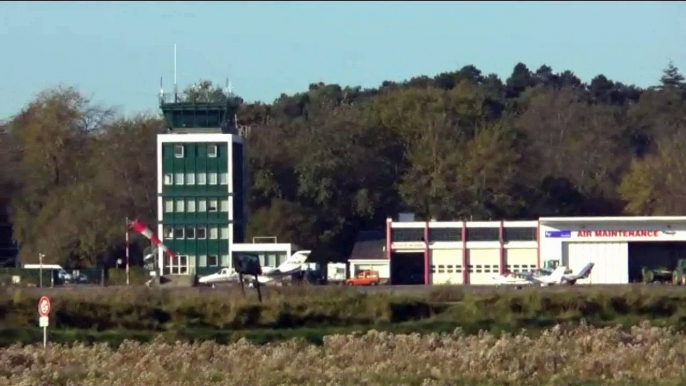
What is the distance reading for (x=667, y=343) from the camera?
29.1m

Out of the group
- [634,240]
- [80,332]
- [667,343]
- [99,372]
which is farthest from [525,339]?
[634,240]

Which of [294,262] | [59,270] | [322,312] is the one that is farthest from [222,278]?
[322,312]

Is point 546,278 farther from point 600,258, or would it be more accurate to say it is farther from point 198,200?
point 198,200

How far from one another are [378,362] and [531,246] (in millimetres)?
46222

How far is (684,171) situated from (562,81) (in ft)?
180

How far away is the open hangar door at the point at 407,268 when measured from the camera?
73812 mm

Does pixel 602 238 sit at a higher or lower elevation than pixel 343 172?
lower

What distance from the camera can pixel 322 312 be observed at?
39938 mm

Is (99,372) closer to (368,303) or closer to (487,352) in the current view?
(487,352)

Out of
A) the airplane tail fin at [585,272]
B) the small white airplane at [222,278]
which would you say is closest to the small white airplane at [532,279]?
the airplane tail fin at [585,272]

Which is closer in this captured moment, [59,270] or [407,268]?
[59,270]

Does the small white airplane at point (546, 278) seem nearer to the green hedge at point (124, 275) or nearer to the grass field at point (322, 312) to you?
the grass field at point (322, 312)

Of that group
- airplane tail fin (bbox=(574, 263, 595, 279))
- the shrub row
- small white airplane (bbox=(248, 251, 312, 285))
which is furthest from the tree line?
the shrub row

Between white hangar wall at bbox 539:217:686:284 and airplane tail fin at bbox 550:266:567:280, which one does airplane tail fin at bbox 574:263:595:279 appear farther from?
white hangar wall at bbox 539:217:686:284
